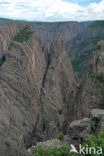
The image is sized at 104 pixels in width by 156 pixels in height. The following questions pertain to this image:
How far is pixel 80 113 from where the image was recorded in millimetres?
44625

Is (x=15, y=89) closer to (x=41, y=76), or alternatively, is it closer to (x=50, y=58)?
(x=41, y=76)

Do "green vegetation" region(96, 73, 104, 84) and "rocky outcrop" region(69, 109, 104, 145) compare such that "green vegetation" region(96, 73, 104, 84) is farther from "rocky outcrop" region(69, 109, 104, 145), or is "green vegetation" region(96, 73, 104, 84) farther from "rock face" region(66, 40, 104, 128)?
"rocky outcrop" region(69, 109, 104, 145)

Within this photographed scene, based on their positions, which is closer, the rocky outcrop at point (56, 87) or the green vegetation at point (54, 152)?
the green vegetation at point (54, 152)

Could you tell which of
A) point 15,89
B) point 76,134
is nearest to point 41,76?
point 15,89

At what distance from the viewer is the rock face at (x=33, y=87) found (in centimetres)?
7275

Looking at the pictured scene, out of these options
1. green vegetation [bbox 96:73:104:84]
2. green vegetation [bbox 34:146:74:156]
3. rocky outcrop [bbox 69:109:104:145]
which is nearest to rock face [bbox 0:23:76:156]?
green vegetation [bbox 96:73:104:84]

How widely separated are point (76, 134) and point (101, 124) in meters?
5.05

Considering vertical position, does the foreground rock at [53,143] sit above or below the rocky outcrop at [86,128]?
below

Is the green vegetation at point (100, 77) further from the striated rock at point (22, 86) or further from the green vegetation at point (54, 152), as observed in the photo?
the green vegetation at point (54, 152)

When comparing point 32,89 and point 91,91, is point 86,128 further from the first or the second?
point 32,89

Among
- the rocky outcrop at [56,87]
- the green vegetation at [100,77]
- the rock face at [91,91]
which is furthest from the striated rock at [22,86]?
the green vegetation at [100,77]

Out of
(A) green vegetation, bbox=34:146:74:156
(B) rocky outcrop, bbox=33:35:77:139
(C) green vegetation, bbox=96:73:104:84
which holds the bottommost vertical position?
(B) rocky outcrop, bbox=33:35:77:139

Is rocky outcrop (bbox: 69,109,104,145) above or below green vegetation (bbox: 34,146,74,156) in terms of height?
below

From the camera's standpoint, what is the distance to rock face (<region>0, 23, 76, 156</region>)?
72750 mm
